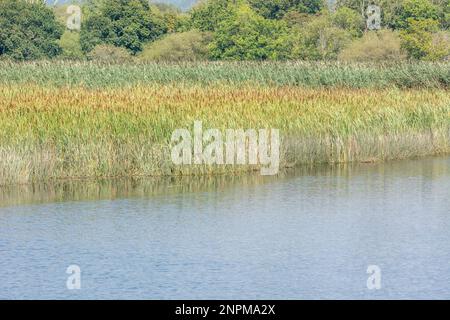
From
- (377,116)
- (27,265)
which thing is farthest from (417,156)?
(27,265)

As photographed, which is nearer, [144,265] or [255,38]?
[144,265]

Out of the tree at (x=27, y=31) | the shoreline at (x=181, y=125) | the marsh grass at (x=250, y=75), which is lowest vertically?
the shoreline at (x=181, y=125)

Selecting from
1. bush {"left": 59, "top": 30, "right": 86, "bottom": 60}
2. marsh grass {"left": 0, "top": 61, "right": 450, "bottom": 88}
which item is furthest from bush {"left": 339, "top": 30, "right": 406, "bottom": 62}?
marsh grass {"left": 0, "top": 61, "right": 450, "bottom": 88}

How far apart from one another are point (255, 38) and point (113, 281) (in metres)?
49.7

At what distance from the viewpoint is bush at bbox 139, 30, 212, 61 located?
2304 inches

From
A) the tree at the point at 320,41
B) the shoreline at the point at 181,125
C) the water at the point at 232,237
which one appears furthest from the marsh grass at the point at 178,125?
the tree at the point at 320,41

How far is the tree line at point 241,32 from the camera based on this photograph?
2291 inches

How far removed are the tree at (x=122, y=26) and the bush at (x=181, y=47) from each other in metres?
1.19

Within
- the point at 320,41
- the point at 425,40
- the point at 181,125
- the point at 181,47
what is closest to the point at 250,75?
the point at 181,125

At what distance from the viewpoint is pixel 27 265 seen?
469 inches

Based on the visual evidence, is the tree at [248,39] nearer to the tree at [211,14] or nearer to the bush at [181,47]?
the bush at [181,47]

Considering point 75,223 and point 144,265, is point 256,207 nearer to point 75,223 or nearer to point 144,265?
point 75,223

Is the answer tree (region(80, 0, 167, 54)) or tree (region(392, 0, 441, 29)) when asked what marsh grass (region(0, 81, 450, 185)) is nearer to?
tree (region(392, 0, 441, 29))

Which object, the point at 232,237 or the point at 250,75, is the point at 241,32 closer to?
the point at 250,75
